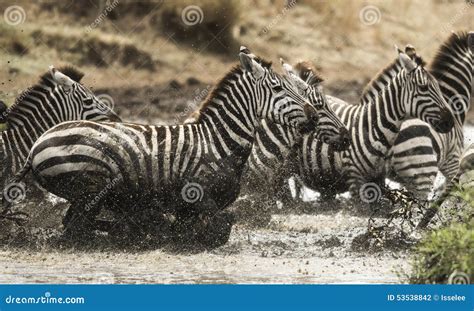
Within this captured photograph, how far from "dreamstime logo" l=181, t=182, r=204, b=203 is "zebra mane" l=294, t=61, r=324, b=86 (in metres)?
3.44

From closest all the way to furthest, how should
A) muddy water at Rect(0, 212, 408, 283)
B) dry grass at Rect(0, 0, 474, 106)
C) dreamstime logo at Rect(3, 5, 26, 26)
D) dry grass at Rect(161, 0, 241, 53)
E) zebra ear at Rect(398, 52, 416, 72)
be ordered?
muddy water at Rect(0, 212, 408, 283)
zebra ear at Rect(398, 52, 416, 72)
dry grass at Rect(0, 0, 474, 106)
dry grass at Rect(161, 0, 241, 53)
dreamstime logo at Rect(3, 5, 26, 26)

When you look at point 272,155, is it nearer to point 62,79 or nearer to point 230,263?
point 62,79

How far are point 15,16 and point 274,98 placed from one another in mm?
20384

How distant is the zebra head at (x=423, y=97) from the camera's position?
15289mm

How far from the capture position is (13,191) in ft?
45.6

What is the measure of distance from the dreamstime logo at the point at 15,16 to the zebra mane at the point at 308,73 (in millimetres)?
16873

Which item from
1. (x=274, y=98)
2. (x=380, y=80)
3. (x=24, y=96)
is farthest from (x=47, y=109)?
(x=380, y=80)

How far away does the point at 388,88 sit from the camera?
52.2 feet

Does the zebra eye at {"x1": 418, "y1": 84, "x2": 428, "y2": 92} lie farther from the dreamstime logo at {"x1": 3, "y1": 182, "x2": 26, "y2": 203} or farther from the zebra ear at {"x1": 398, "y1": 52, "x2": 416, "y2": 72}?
the dreamstime logo at {"x1": 3, "y1": 182, "x2": 26, "y2": 203}

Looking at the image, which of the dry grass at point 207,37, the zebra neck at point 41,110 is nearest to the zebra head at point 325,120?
the zebra neck at point 41,110
